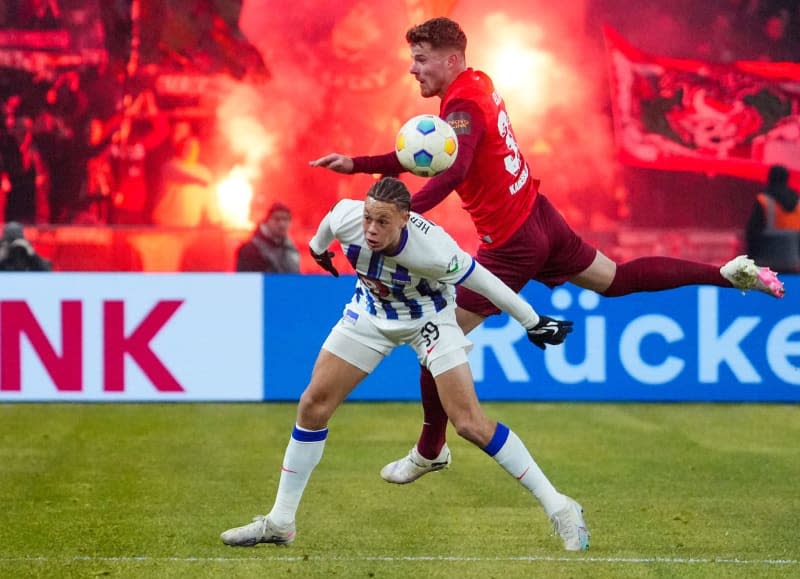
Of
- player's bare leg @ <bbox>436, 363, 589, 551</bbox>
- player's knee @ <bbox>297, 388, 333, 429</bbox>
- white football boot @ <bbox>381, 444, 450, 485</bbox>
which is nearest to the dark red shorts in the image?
white football boot @ <bbox>381, 444, 450, 485</bbox>

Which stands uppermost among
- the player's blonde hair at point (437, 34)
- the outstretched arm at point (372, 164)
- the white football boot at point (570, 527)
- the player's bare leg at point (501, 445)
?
the player's blonde hair at point (437, 34)

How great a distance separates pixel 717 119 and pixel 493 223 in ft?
24.7

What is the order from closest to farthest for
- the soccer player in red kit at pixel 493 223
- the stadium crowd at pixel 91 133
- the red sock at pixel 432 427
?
the soccer player in red kit at pixel 493 223
the red sock at pixel 432 427
the stadium crowd at pixel 91 133

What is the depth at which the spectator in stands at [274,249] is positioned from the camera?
1327 cm

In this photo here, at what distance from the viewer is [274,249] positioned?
1332 cm

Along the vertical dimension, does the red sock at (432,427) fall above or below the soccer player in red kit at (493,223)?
below

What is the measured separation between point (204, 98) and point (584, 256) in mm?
7246

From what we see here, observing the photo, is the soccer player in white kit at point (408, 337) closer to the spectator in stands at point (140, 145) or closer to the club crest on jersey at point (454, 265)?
the club crest on jersey at point (454, 265)

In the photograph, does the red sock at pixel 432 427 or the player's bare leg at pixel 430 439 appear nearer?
the player's bare leg at pixel 430 439

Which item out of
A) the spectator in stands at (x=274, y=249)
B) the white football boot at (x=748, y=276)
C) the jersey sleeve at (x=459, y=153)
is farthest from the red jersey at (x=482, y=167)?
the spectator in stands at (x=274, y=249)

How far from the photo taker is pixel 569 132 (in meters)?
14.4

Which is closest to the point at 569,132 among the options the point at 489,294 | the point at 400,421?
the point at 400,421

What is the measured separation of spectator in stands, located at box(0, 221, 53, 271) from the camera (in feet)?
42.9

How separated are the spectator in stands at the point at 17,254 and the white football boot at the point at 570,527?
757 cm
